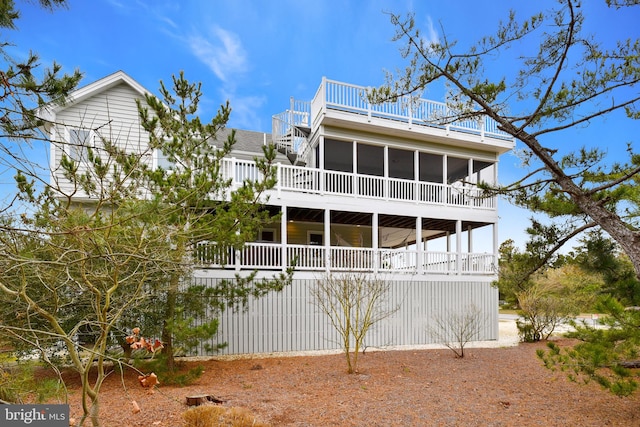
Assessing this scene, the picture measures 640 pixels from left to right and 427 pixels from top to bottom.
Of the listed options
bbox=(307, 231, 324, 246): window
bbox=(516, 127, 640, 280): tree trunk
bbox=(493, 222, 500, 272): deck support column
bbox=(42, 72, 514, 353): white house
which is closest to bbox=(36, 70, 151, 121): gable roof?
bbox=(42, 72, 514, 353): white house

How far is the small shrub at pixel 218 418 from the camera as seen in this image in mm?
4465

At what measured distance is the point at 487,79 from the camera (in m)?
5.71

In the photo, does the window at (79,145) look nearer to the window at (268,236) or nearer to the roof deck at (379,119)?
the roof deck at (379,119)

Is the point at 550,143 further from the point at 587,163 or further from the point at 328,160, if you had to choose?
the point at 328,160

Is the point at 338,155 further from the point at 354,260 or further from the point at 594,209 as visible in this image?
the point at 594,209

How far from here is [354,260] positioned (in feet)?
41.9

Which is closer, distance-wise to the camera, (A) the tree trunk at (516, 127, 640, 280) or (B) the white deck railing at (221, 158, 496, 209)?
(A) the tree trunk at (516, 127, 640, 280)

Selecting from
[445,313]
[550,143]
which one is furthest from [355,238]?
[550,143]

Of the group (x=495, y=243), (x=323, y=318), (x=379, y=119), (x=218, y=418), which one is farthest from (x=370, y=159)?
(x=218, y=418)

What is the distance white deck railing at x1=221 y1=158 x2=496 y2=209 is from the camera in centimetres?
1184

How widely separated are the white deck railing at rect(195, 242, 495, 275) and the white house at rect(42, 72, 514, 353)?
36mm

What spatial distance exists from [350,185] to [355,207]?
829 mm

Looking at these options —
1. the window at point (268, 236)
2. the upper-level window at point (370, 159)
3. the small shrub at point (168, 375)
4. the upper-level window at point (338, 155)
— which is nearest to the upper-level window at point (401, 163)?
the upper-level window at point (370, 159)

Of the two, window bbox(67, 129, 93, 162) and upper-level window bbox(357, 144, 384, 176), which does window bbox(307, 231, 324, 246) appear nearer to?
upper-level window bbox(357, 144, 384, 176)
